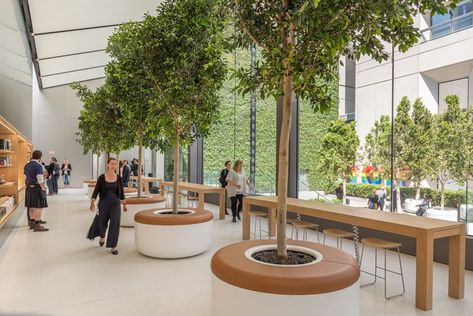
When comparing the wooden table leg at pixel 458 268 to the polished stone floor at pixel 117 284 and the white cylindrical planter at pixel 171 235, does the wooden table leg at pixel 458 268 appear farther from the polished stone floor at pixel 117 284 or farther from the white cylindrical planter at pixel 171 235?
the white cylindrical planter at pixel 171 235

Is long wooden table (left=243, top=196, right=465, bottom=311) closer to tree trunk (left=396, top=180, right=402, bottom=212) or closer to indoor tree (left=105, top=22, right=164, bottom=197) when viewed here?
tree trunk (left=396, top=180, right=402, bottom=212)

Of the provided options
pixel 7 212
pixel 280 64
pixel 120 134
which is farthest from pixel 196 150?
pixel 280 64

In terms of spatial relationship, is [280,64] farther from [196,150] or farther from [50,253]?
A: [196,150]

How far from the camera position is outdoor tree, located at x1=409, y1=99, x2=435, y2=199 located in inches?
214

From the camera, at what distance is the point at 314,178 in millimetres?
7695

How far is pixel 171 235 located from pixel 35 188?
12.1 ft

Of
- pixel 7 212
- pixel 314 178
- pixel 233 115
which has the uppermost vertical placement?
pixel 233 115

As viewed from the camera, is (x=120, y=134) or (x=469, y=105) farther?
(x=120, y=134)

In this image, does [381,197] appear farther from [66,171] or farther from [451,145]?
[66,171]

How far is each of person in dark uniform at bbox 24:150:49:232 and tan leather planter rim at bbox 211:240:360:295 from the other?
5.28 meters

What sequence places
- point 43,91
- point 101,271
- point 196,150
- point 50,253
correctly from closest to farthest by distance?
point 101,271 < point 50,253 < point 196,150 < point 43,91

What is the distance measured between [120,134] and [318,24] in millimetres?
7144

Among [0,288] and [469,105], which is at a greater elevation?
[469,105]

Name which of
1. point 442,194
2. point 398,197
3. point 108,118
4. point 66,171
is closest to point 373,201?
point 398,197
